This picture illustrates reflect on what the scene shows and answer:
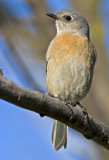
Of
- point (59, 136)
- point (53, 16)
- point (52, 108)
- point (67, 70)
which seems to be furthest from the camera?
point (53, 16)

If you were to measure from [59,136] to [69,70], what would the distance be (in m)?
0.98

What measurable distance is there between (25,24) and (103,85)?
1703 millimetres

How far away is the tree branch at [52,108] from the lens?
3281 mm

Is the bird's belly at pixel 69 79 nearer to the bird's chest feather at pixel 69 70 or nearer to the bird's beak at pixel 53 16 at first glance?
the bird's chest feather at pixel 69 70

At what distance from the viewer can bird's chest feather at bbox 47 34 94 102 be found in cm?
566

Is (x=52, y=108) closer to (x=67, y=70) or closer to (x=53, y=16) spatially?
(x=67, y=70)

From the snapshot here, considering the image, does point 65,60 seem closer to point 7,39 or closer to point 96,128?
point 7,39

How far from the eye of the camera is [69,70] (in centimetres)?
564

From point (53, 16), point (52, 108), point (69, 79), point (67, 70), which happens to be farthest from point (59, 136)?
point (52, 108)

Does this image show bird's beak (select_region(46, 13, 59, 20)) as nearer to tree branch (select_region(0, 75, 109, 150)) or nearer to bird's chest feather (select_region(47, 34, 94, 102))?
bird's chest feather (select_region(47, 34, 94, 102))

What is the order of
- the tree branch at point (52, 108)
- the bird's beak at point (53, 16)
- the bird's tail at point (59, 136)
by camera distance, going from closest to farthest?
1. the tree branch at point (52, 108)
2. the bird's tail at point (59, 136)
3. the bird's beak at point (53, 16)

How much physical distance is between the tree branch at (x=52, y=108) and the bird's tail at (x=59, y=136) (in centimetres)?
115

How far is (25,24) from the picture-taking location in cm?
684

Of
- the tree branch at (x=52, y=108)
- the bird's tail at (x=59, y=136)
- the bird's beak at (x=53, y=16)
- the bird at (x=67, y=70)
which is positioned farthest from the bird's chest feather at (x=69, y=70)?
the tree branch at (x=52, y=108)
